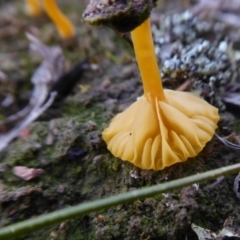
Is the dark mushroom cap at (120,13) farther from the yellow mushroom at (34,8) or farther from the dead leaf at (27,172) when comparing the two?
the yellow mushroom at (34,8)

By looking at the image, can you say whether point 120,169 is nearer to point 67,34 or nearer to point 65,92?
point 65,92

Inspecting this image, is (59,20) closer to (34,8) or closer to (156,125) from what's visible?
(34,8)

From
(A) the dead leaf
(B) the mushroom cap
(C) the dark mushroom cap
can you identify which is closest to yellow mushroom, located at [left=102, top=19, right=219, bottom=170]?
(B) the mushroom cap

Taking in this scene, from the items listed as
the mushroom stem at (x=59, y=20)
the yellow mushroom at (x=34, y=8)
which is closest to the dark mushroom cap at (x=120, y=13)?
the mushroom stem at (x=59, y=20)

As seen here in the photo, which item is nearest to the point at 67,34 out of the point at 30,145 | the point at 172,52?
the point at 172,52

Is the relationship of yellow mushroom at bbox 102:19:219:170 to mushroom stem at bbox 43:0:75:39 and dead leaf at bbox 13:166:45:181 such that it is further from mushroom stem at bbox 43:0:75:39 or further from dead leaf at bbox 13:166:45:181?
mushroom stem at bbox 43:0:75:39
